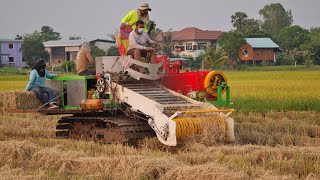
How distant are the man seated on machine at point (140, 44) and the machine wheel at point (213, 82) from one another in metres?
1.05

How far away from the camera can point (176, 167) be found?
7.43m

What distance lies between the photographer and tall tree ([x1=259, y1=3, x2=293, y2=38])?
434 feet

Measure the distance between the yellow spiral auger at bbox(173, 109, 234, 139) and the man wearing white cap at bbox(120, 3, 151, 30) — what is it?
8.00 ft

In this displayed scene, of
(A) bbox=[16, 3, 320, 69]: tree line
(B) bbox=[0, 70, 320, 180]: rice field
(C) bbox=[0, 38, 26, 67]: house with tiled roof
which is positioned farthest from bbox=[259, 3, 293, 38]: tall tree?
(B) bbox=[0, 70, 320, 180]: rice field

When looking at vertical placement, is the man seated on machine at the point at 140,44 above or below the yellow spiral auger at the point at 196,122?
above

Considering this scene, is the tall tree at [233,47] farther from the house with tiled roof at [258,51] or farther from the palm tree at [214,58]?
the house with tiled roof at [258,51]

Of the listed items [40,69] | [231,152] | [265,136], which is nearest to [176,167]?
A: [231,152]

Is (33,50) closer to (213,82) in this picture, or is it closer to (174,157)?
(213,82)

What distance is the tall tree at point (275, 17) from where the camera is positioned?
434ft

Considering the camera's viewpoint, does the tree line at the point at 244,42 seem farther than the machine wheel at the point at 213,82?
Yes

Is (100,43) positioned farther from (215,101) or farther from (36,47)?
(215,101)

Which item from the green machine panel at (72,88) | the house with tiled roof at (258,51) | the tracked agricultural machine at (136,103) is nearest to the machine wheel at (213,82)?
the tracked agricultural machine at (136,103)

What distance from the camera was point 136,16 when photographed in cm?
1176

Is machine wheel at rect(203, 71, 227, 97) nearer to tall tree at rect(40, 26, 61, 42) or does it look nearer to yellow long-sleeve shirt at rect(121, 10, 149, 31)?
yellow long-sleeve shirt at rect(121, 10, 149, 31)
